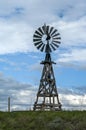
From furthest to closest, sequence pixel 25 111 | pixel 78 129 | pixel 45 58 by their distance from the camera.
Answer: pixel 45 58
pixel 25 111
pixel 78 129

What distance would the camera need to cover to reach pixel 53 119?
63.8 feet

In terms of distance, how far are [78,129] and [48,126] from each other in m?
1.41

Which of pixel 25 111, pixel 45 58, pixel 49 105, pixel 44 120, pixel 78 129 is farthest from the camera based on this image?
pixel 45 58

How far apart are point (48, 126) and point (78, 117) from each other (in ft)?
5.72

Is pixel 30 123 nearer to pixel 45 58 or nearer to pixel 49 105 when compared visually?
pixel 49 105

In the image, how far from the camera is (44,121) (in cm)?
1917

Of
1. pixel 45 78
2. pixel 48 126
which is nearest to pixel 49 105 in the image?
pixel 45 78

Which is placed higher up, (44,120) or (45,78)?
(45,78)

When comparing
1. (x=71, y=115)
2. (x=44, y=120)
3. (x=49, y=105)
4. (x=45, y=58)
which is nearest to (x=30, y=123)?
(x=44, y=120)

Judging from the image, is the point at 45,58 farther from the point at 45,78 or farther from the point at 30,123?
the point at 30,123

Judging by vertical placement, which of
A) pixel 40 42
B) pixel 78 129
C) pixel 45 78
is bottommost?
pixel 78 129

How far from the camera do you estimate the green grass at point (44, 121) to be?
727 inches

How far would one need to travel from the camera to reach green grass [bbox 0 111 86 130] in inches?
727

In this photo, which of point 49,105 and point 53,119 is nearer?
point 53,119
